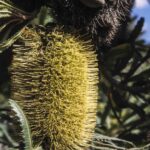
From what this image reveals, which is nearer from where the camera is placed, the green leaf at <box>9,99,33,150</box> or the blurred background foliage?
the green leaf at <box>9,99,33,150</box>

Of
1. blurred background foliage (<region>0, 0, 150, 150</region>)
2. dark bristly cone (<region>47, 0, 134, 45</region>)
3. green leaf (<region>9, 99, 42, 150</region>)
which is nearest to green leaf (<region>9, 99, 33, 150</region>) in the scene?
green leaf (<region>9, 99, 42, 150</region>)

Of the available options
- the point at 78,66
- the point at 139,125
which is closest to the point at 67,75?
the point at 78,66

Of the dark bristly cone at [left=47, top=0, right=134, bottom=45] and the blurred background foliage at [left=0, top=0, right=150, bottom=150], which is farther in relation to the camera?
the blurred background foliage at [left=0, top=0, right=150, bottom=150]

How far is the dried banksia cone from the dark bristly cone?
50 millimetres

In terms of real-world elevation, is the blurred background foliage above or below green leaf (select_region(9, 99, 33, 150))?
above

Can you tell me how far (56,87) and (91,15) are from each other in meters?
0.26

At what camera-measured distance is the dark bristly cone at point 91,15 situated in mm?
Answer: 1771

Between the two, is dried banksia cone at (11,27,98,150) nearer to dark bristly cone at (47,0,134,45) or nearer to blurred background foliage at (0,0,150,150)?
dark bristly cone at (47,0,134,45)

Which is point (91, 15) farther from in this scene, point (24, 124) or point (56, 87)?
point (24, 124)

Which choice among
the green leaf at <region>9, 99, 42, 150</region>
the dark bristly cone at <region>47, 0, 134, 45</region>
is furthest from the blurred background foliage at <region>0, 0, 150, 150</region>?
the green leaf at <region>9, 99, 42, 150</region>

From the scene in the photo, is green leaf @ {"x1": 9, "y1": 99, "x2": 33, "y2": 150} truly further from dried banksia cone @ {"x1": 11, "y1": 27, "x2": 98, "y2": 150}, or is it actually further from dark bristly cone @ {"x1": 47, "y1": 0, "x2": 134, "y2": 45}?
dark bristly cone @ {"x1": 47, "y1": 0, "x2": 134, "y2": 45}

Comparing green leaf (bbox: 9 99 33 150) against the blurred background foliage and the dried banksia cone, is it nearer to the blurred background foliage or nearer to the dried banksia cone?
the dried banksia cone

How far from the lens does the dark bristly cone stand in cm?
177

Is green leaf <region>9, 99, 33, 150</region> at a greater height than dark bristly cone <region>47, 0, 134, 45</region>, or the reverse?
dark bristly cone <region>47, 0, 134, 45</region>
